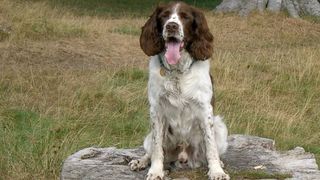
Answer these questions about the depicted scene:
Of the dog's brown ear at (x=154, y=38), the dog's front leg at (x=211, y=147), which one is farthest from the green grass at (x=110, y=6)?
the dog's front leg at (x=211, y=147)

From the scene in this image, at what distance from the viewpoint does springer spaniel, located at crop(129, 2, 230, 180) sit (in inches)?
191

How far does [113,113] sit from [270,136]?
1.89m

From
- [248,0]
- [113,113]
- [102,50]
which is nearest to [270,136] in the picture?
[113,113]

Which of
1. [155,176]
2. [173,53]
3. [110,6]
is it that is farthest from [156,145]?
[110,6]

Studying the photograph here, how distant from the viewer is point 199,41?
4.93 metres

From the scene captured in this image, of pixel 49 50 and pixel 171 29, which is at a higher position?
pixel 171 29

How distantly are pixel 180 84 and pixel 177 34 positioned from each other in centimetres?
41

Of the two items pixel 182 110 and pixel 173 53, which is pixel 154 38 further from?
pixel 182 110

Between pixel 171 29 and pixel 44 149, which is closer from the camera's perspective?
pixel 171 29

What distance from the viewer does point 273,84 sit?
968 cm

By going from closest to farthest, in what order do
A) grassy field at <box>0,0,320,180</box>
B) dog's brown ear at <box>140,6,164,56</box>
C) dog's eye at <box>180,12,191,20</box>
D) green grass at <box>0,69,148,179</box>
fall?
dog's eye at <box>180,12,191,20</box>, dog's brown ear at <box>140,6,164,56</box>, green grass at <box>0,69,148,179</box>, grassy field at <box>0,0,320,180</box>

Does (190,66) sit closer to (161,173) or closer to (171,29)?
(171,29)

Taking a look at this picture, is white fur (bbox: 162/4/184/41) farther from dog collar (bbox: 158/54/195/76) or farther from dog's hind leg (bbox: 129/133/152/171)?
dog's hind leg (bbox: 129/133/152/171)

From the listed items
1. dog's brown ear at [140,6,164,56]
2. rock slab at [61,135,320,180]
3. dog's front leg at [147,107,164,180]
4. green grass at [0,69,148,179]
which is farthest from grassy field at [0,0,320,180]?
dog's brown ear at [140,6,164,56]
